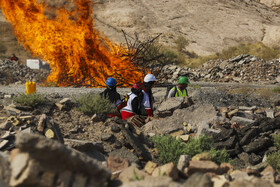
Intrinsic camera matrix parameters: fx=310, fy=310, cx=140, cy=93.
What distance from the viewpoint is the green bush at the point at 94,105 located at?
6930mm

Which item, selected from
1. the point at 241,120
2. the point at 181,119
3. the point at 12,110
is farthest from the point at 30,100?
the point at 241,120

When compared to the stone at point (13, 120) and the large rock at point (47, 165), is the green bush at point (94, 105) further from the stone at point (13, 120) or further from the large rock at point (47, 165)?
the large rock at point (47, 165)

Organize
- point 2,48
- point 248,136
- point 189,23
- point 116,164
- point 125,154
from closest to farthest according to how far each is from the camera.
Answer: point 116,164, point 125,154, point 248,136, point 2,48, point 189,23

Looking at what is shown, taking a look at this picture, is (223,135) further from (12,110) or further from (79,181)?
(12,110)

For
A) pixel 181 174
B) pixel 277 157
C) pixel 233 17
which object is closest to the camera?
pixel 181 174

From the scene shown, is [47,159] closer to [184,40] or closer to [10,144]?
[10,144]

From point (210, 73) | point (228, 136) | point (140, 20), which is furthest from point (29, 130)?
point (140, 20)

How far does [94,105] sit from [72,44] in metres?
7.22

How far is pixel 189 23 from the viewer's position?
1828 inches

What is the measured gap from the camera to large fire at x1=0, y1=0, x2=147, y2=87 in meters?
13.2

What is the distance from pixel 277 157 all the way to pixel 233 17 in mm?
46840

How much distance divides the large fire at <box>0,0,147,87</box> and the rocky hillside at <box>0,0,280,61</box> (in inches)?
1027

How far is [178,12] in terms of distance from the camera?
4834 centimetres

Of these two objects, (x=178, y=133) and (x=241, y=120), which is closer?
(x=178, y=133)
